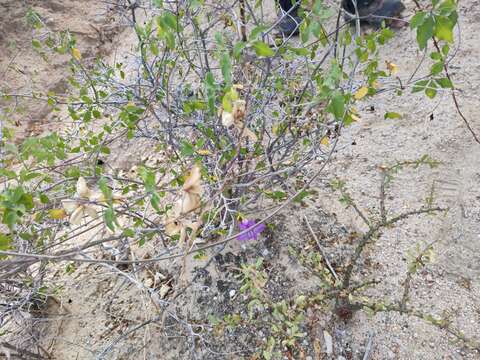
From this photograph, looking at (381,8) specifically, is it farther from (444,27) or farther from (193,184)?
(193,184)

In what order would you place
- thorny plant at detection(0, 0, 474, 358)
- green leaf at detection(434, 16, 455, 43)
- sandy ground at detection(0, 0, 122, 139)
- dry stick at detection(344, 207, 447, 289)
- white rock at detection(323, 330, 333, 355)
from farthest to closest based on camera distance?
1. sandy ground at detection(0, 0, 122, 139)
2. white rock at detection(323, 330, 333, 355)
3. dry stick at detection(344, 207, 447, 289)
4. thorny plant at detection(0, 0, 474, 358)
5. green leaf at detection(434, 16, 455, 43)

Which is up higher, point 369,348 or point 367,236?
point 367,236

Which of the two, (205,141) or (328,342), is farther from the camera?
(205,141)

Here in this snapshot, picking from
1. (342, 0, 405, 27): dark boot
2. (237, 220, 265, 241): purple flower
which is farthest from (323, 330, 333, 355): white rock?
(342, 0, 405, 27): dark boot

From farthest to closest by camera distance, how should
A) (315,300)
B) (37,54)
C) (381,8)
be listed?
(37,54) < (381,8) < (315,300)

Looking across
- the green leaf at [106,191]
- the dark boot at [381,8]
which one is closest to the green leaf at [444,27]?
the green leaf at [106,191]

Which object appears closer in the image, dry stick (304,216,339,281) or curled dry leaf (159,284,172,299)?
dry stick (304,216,339,281)

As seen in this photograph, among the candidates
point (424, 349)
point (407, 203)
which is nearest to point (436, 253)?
point (407, 203)

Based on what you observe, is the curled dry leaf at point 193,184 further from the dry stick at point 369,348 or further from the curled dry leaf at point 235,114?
the dry stick at point 369,348

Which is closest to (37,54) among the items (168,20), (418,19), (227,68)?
(168,20)

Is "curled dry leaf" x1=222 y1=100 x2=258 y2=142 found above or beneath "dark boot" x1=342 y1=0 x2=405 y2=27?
above

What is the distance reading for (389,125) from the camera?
1790 mm

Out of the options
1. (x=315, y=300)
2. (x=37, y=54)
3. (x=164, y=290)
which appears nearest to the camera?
(x=315, y=300)

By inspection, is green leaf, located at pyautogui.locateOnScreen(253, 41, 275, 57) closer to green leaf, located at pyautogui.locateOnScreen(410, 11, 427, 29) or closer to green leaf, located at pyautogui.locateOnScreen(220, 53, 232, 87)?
green leaf, located at pyautogui.locateOnScreen(220, 53, 232, 87)
